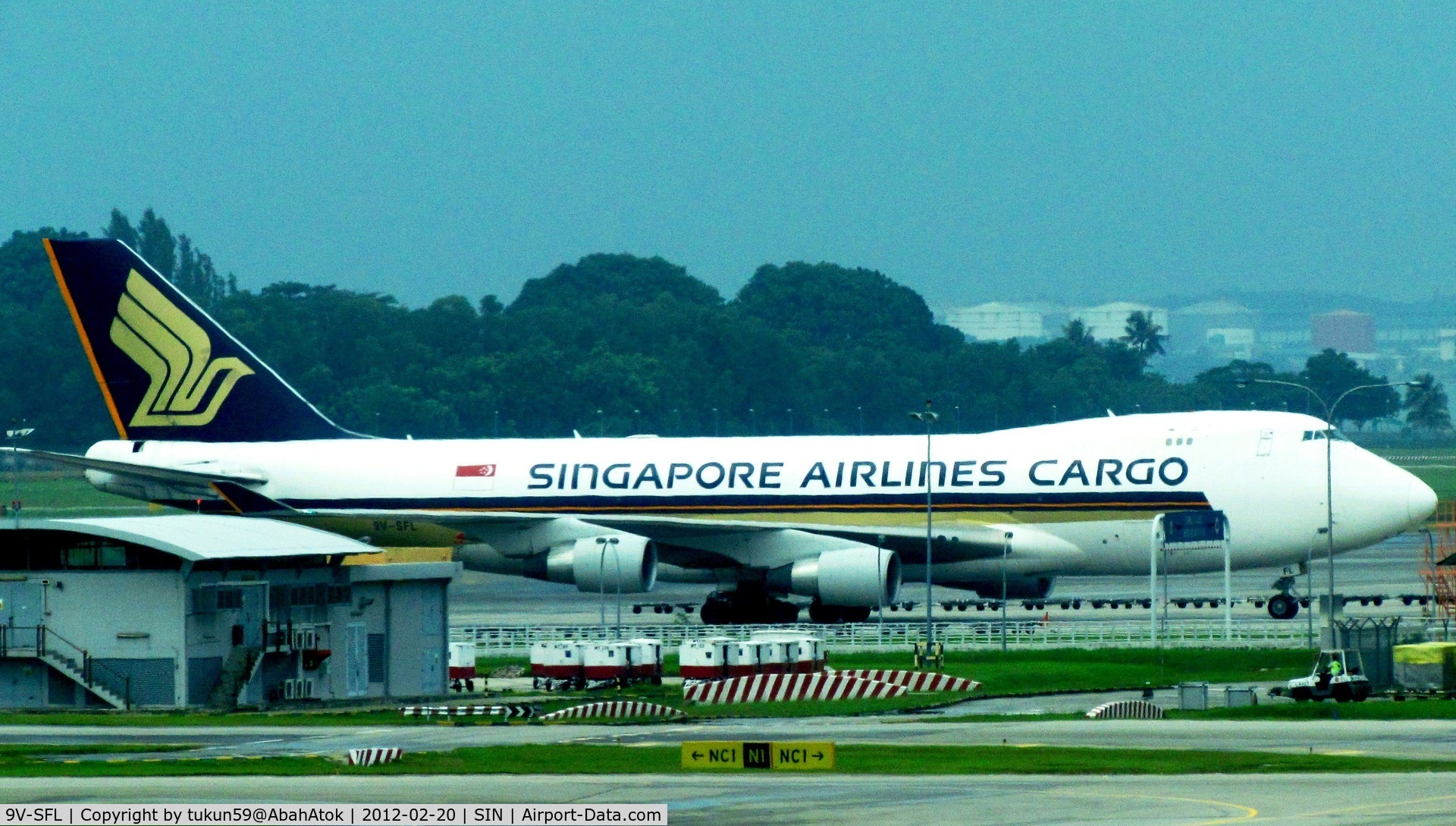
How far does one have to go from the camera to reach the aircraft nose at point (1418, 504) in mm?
60188

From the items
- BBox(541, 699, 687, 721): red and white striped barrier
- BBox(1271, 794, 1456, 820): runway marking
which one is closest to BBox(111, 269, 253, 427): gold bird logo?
BBox(541, 699, 687, 721): red and white striped barrier

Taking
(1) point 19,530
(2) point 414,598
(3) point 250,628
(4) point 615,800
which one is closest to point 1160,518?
(2) point 414,598

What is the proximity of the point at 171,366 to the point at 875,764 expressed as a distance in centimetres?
4347

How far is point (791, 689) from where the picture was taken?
45.0 metres

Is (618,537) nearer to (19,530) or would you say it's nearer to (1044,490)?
(1044,490)

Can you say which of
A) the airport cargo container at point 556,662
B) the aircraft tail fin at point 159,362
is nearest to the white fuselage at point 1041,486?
the aircraft tail fin at point 159,362

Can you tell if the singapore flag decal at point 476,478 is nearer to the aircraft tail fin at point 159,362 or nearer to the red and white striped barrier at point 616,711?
the aircraft tail fin at point 159,362

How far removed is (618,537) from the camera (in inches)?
2392

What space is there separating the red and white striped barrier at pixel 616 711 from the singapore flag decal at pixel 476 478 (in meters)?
24.0

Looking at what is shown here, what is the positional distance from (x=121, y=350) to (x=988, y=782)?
47.4 m

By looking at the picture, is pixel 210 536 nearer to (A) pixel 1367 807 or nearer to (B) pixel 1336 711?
(B) pixel 1336 711

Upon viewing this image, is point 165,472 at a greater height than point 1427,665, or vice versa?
A: point 165,472
